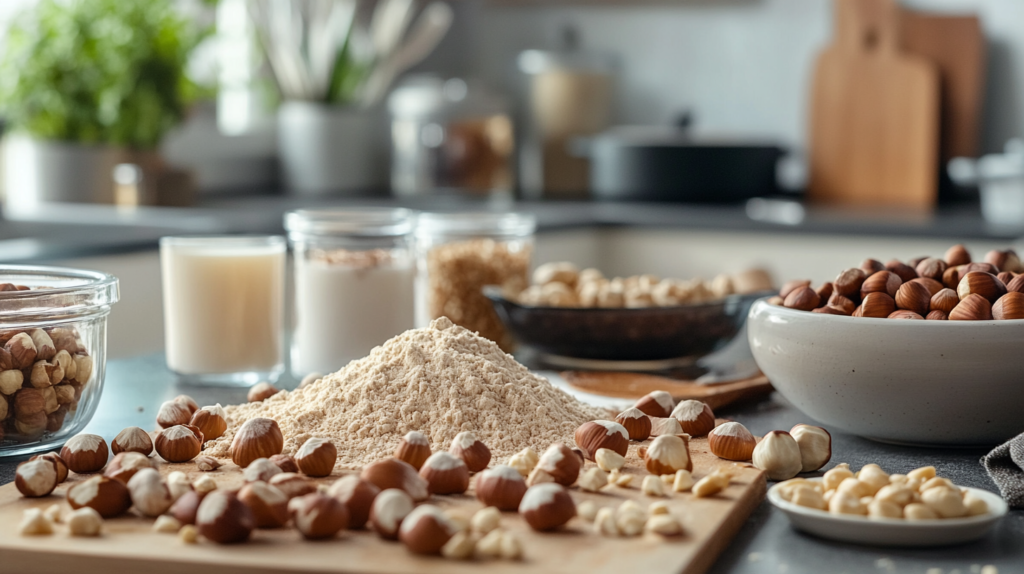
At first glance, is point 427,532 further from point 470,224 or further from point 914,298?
point 470,224

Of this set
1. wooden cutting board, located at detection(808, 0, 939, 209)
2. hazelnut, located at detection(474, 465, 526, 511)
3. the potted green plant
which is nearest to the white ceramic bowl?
hazelnut, located at detection(474, 465, 526, 511)

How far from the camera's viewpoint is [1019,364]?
94 centimetres

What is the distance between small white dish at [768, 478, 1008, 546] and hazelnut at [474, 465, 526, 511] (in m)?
0.17

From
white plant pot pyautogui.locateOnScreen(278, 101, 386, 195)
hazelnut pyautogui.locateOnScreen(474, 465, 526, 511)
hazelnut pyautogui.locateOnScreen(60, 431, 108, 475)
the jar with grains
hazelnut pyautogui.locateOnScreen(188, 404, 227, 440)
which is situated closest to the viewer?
hazelnut pyautogui.locateOnScreen(474, 465, 526, 511)

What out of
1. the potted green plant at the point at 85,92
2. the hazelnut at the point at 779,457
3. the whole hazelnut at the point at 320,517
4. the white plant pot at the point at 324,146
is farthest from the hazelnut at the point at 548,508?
the white plant pot at the point at 324,146

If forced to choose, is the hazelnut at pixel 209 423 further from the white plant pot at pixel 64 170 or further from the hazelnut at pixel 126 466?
the white plant pot at pixel 64 170

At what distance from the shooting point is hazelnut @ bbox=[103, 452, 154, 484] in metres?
0.81

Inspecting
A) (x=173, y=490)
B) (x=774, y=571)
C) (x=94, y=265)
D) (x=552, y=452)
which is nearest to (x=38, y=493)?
(x=173, y=490)

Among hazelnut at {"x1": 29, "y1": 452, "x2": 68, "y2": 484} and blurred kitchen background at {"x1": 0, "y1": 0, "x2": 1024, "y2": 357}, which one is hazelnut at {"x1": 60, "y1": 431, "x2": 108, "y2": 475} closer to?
hazelnut at {"x1": 29, "y1": 452, "x2": 68, "y2": 484}

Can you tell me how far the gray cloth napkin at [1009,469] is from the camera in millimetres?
822

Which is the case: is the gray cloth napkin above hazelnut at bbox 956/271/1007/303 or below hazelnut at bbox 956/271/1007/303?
below

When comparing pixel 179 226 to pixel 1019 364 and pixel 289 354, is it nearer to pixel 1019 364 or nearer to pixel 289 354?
pixel 289 354

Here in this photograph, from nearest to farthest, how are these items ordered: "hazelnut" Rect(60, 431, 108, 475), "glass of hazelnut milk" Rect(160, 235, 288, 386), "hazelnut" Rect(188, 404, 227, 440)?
1. "hazelnut" Rect(60, 431, 108, 475)
2. "hazelnut" Rect(188, 404, 227, 440)
3. "glass of hazelnut milk" Rect(160, 235, 288, 386)

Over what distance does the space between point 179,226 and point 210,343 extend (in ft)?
4.08
